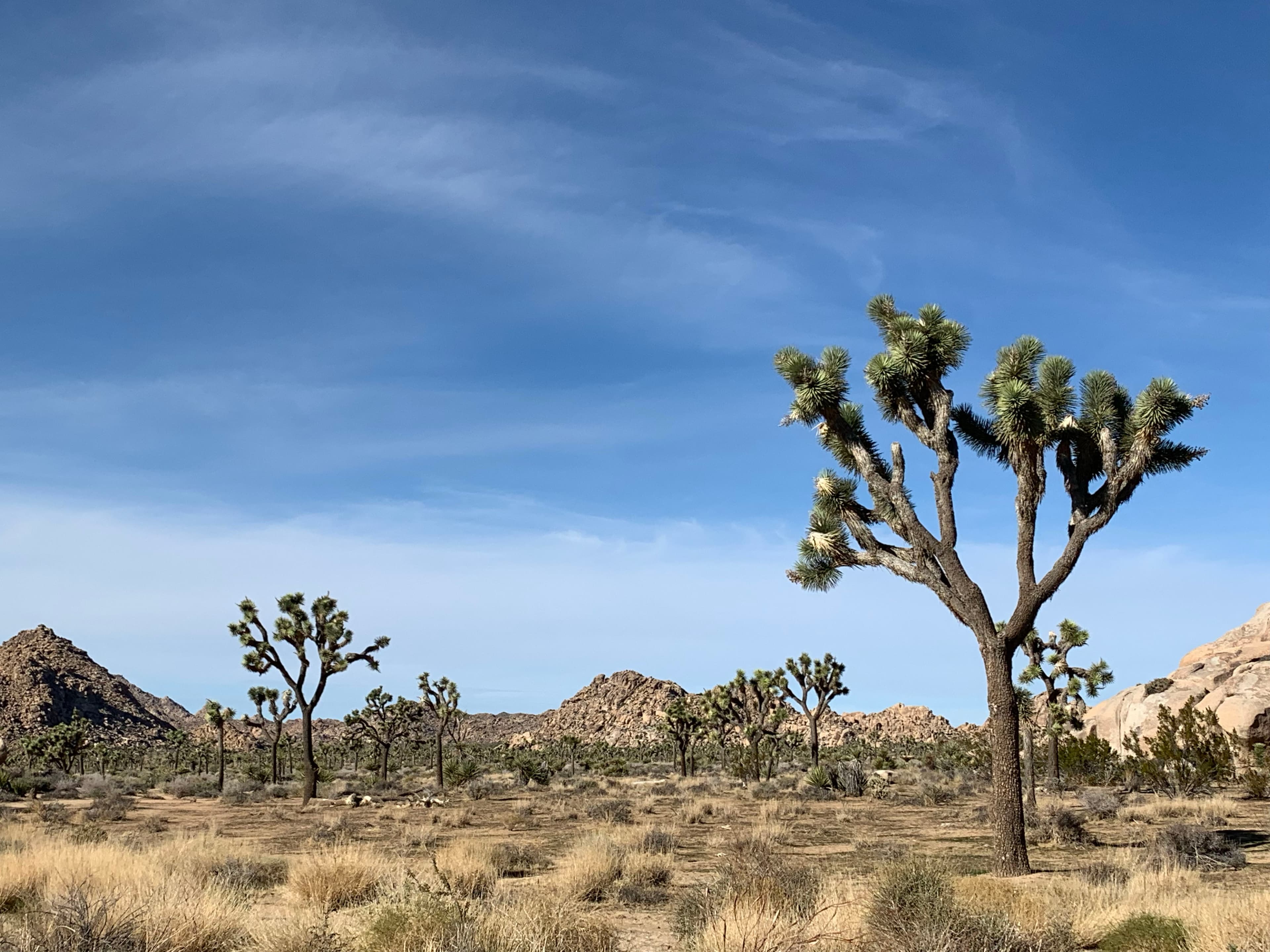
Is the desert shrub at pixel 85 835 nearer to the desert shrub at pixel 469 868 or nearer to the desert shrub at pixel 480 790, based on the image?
the desert shrub at pixel 469 868

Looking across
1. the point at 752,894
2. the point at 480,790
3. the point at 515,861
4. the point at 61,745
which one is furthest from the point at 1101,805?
the point at 61,745

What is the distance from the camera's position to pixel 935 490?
14.7 m

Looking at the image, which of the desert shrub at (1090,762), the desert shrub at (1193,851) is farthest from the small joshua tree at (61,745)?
the desert shrub at (1193,851)

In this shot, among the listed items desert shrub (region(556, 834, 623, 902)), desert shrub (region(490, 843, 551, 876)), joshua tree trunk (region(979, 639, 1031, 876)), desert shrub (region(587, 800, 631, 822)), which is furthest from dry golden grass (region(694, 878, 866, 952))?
desert shrub (region(587, 800, 631, 822))

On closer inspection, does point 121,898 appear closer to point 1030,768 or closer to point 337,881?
point 337,881

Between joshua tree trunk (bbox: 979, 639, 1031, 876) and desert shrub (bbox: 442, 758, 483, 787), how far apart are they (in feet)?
99.6

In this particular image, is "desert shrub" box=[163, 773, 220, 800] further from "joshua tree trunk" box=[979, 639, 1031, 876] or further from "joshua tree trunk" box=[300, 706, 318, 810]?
"joshua tree trunk" box=[979, 639, 1031, 876]

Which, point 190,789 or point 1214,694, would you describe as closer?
A: point 1214,694

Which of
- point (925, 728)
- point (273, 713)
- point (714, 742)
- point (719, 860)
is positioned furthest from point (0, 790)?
point (925, 728)

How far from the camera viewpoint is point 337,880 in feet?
35.4

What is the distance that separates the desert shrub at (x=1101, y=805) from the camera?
77.5ft

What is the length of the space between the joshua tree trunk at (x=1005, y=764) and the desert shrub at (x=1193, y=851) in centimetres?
183

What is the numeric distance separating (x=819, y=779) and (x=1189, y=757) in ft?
40.0

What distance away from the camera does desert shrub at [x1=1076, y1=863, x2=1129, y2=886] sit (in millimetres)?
11562
